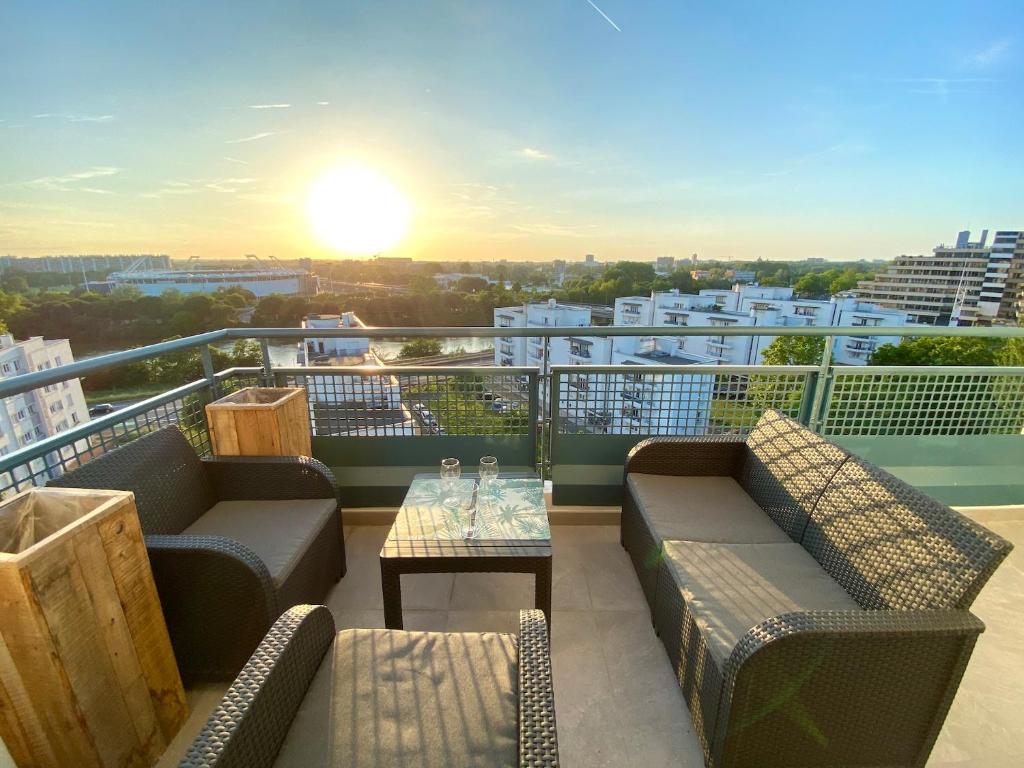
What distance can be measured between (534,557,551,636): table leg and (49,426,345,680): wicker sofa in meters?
0.99

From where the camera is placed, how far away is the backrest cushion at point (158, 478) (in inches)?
62.8

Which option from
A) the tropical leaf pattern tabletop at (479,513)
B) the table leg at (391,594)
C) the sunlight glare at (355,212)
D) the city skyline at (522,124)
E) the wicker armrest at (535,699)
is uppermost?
the city skyline at (522,124)

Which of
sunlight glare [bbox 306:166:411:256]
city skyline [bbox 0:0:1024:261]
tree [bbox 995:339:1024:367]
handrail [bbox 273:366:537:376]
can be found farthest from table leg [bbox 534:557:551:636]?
sunlight glare [bbox 306:166:411:256]

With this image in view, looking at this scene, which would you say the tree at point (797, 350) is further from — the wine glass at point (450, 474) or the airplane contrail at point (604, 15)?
the airplane contrail at point (604, 15)

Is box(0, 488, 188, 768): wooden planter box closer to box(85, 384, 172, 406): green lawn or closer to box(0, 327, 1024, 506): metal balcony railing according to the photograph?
box(85, 384, 172, 406): green lawn

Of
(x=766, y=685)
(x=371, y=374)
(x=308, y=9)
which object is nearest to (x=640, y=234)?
(x=308, y=9)

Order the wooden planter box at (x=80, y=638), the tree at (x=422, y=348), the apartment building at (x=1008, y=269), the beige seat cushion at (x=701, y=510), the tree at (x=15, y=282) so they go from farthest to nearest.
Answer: the apartment building at (x=1008, y=269), the tree at (x=15, y=282), the tree at (x=422, y=348), the beige seat cushion at (x=701, y=510), the wooden planter box at (x=80, y=638)

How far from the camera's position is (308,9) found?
4.79 meters

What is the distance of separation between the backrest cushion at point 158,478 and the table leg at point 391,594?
3.18 ft

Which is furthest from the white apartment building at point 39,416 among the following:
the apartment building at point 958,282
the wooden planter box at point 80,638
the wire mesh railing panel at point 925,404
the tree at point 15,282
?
the apartment building at point 958,282

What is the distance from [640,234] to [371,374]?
15310mm

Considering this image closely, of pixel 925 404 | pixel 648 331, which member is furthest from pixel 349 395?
pixel 925 404

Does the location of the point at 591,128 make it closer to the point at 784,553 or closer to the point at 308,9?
the point at 308,9

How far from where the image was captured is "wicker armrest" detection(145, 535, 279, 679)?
1475mm
